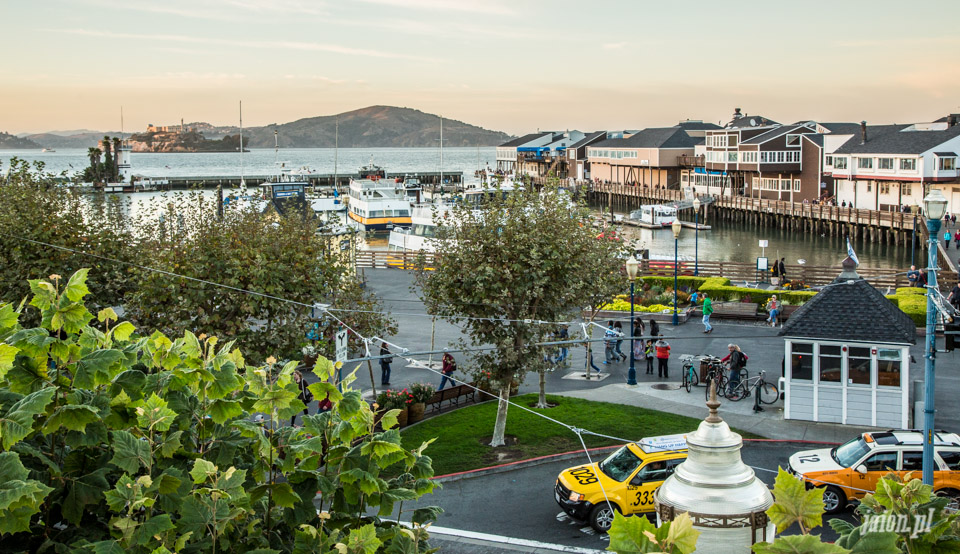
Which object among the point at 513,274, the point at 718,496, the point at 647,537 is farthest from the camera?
the point at 513,274

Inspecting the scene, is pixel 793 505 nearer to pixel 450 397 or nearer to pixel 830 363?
pixel 830 363

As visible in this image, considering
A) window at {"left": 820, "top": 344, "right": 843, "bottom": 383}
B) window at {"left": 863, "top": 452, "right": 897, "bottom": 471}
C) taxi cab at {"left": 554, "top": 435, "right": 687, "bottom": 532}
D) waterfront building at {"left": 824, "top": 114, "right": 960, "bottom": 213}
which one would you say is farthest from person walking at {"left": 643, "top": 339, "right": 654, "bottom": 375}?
waterfront building at {"left": 824, "top": 114, "right": 960, "bottom": 213}

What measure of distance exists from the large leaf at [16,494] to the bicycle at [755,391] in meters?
20.7

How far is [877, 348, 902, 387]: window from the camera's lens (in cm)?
2162

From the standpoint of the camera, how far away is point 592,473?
16844 mm

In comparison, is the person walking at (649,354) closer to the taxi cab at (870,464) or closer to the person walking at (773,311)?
the person walking at (773,311)

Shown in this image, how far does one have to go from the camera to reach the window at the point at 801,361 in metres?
22.4

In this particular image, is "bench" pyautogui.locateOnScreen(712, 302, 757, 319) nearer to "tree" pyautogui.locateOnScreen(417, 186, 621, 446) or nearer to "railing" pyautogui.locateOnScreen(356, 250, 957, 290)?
"railing" pyautogui.locateOnScreen(356, 250, 957, 290)

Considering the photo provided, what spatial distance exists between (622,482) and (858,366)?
901 centimetres

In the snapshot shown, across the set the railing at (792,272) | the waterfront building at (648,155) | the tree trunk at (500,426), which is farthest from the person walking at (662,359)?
the waterfront building at (648,155)

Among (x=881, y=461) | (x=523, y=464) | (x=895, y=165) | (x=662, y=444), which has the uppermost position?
(x=895, y=165)

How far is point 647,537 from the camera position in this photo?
15.0ft

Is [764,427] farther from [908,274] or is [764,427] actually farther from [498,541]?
Result: [908,274]

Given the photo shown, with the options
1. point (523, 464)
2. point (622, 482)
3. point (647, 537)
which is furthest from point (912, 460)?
point (647, 537)
